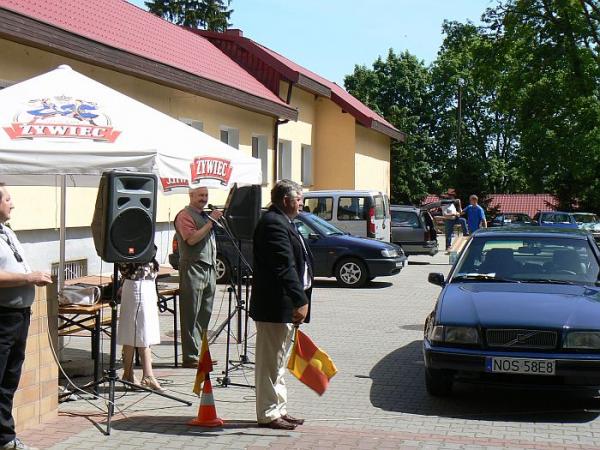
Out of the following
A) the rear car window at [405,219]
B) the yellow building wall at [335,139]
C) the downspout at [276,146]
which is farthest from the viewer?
the yellow building wall at [335,139]

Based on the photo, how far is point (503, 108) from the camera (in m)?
40.2

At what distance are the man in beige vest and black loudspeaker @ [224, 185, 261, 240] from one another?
0.76 feet

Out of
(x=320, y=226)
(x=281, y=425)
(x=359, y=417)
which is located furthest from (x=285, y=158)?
(x=281, y=425)

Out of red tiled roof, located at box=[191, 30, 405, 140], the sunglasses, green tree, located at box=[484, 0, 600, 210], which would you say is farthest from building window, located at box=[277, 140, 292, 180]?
the sunglasses

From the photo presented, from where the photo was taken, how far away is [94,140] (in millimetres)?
7391

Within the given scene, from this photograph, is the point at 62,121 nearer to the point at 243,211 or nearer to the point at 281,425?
the point at 243,211

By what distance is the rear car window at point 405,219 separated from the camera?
2578 cm

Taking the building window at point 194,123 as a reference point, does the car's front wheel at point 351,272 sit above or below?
below

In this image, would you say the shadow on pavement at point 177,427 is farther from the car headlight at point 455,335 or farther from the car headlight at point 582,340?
the car headlight at point 582,340

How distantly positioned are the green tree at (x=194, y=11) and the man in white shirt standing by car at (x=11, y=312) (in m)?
48.6

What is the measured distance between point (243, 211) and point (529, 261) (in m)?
2.89

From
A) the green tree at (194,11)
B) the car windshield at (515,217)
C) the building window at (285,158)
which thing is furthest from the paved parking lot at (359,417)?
the green tree at (194,11)

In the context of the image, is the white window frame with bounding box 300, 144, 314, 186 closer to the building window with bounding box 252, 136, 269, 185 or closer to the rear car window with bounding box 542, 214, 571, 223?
the building window with bounding box 252, 136, 269, 185

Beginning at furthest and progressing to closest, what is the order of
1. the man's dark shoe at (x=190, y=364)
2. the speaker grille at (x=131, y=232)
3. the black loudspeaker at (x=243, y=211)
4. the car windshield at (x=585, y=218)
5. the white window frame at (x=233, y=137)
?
1. the car windshield at (x=585, y=218)
2. the white window frame at (x=233, y=137)
3. the man's dark shoe at (x=190, y=364)
4. the black loudspeaker at (x=243, y=211)
5. the speaker grille at (x=131, y=232)
